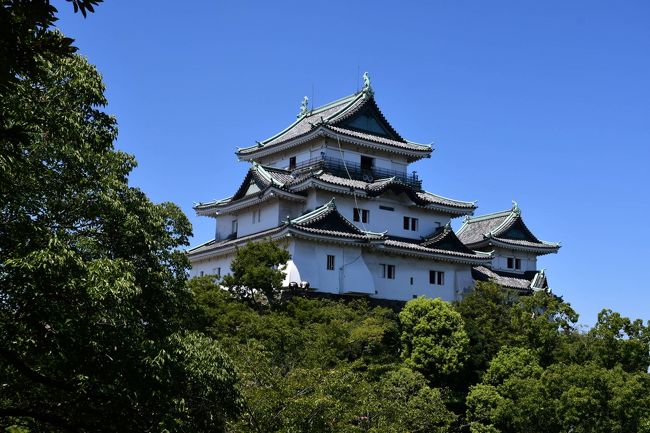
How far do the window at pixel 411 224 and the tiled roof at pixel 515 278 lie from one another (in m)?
4.44

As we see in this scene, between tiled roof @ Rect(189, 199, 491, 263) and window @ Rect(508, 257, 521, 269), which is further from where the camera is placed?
window @ Rect(508, 257, 521, 269)

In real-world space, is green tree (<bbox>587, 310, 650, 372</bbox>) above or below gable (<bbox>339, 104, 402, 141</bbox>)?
below

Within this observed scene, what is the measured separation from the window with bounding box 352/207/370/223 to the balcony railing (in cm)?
202

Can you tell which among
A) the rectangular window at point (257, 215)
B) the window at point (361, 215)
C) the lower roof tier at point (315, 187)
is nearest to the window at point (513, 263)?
the lower roof tier at point (315, 187)

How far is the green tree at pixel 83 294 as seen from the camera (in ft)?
35.8

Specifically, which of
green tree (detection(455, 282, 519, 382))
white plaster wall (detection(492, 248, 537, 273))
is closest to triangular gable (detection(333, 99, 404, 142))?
white plaster wall (detection(492, 248, 537, 273))

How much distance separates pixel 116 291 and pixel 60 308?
832 mm

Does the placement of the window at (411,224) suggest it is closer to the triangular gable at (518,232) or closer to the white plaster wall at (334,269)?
the white plaster wall at (334,269)

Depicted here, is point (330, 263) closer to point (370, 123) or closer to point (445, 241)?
point (445, 241)

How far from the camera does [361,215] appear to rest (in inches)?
1550

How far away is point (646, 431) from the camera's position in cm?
2620

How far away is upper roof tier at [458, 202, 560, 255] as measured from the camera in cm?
4472

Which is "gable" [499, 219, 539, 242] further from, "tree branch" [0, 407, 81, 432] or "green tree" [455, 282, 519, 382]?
"tree branch" [0, 407, 81, 432]

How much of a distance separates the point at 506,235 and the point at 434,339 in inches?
643
